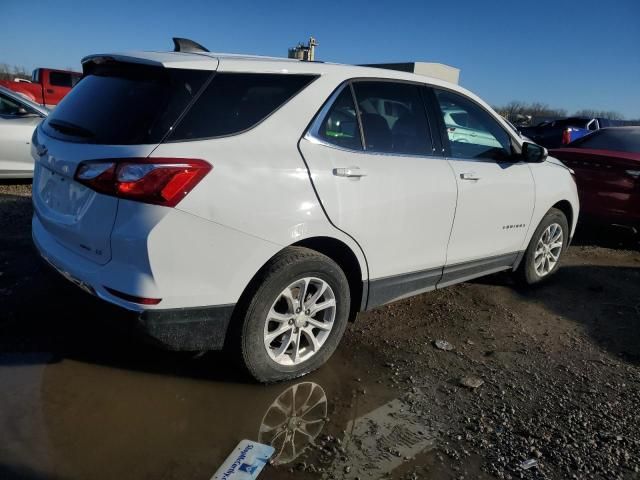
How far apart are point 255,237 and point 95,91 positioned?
1219 mm

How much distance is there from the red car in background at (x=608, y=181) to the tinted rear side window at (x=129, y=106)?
207 inches

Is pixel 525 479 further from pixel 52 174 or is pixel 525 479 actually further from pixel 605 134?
pixel 605 134

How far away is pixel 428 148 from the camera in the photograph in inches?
132

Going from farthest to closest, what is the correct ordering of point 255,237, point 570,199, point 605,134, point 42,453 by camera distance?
point 605,134
point 570,199
point 255,237
point 42,453

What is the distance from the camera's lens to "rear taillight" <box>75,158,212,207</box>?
7.22 ft

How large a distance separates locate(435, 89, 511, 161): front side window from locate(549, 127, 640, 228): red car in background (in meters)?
2.72

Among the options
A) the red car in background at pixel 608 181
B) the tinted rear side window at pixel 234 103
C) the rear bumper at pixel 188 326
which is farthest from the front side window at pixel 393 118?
the red car in background at pixel 608 181

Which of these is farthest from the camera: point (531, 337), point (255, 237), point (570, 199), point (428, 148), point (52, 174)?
point (570, 199)

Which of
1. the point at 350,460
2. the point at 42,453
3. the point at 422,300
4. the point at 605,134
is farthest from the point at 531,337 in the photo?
the point at 605,134

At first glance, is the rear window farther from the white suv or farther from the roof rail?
the roof rail

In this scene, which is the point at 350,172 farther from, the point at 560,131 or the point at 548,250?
the point at 560,131

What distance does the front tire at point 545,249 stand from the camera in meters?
4.45

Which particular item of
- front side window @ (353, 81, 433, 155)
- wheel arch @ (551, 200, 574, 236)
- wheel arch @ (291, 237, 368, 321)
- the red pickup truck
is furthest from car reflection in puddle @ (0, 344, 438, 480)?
the red pickup truck

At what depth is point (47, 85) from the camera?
16828 mm
